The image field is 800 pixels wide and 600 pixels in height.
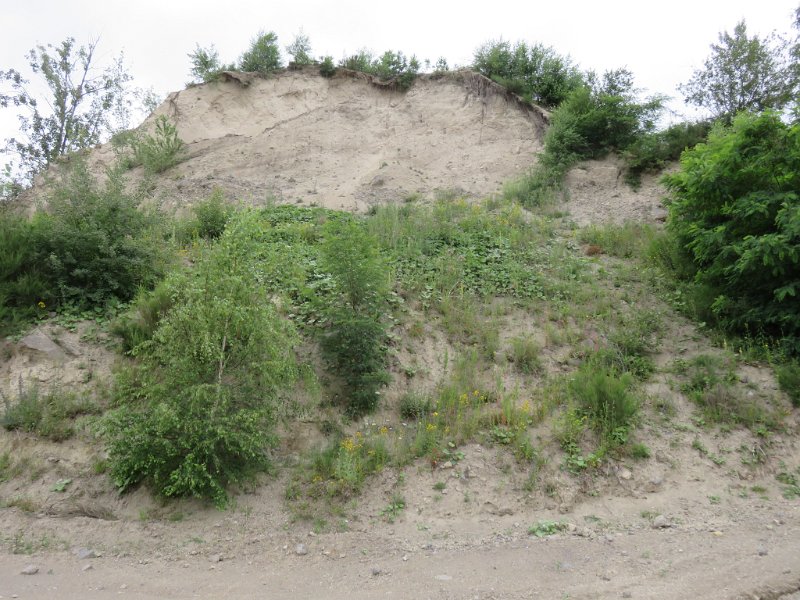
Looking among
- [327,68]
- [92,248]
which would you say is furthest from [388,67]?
[92,248]

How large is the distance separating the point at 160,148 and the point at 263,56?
603cm

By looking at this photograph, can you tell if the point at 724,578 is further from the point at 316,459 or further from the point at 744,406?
the point at 316,459

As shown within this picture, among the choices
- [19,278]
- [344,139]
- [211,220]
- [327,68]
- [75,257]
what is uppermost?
[327,68]

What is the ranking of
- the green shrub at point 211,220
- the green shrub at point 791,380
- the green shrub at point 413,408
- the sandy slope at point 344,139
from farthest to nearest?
1. the sandy slope at point 344,139
2. the green shrub at point 211,220
3. the green shrub at point 791,380
4. the green shrub at point 413,408

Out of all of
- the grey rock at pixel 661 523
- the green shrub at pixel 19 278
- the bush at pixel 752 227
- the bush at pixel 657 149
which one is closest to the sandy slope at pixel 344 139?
the bush at pixel 657 149

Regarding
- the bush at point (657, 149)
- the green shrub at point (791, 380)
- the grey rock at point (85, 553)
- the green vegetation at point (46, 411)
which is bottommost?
the grey rock at point (85, 553)

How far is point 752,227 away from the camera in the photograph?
896cm

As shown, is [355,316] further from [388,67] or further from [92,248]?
[388,67]

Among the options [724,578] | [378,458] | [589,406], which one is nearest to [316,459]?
[378,458]

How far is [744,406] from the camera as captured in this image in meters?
7.98

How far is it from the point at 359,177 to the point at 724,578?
13.7 meters

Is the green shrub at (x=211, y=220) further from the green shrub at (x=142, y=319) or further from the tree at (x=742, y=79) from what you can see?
the tree at (x=742, y=79)

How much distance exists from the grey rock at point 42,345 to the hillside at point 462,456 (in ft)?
0.09

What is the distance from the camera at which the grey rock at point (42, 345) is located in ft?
26.1
